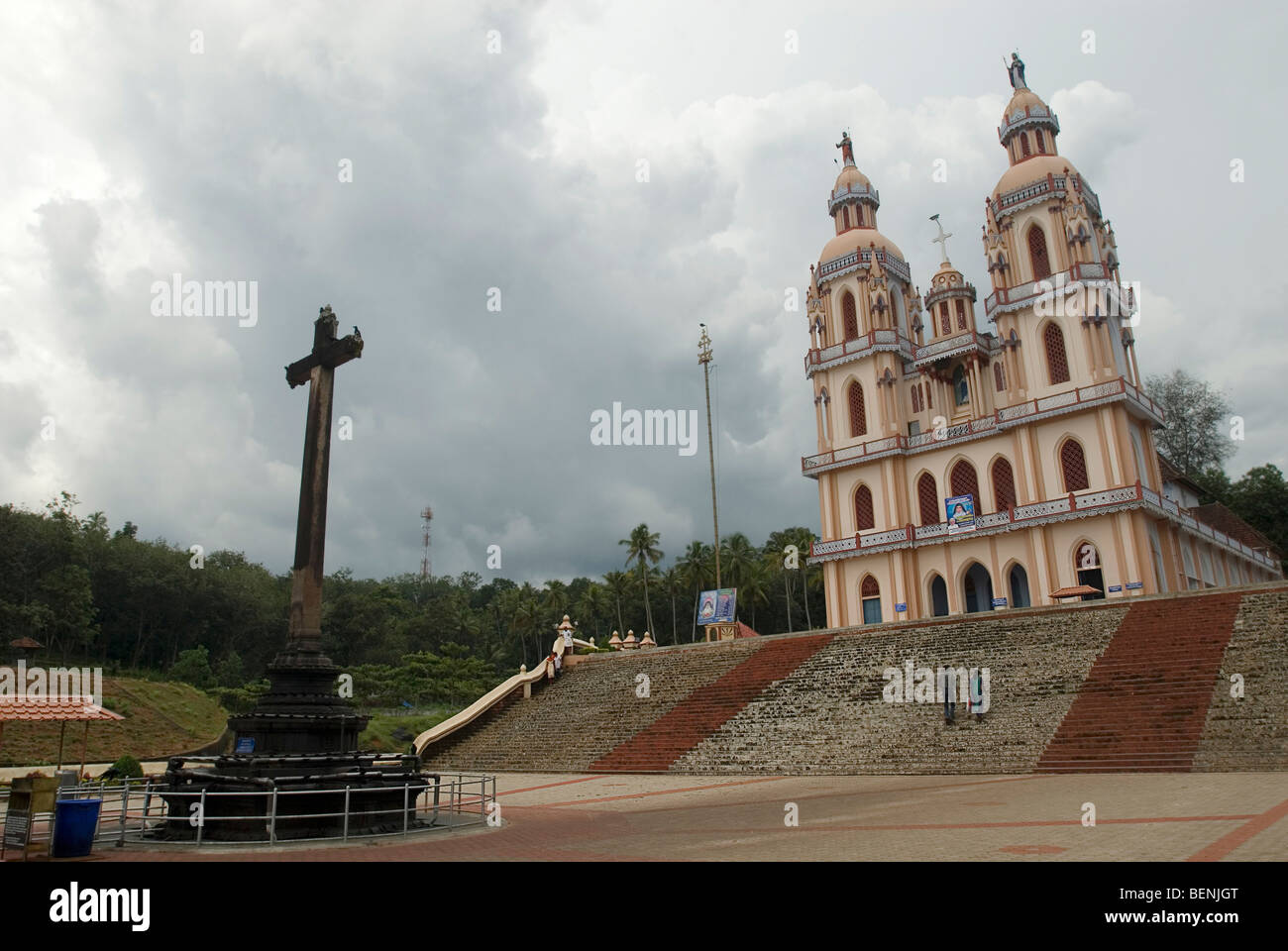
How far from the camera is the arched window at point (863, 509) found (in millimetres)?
42478

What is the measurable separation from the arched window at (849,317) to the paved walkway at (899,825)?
3150 cm

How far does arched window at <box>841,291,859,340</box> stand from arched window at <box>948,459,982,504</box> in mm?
9225

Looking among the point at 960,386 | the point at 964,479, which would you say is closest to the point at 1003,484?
the point at 964,479

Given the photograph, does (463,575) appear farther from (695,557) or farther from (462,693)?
(462,693)

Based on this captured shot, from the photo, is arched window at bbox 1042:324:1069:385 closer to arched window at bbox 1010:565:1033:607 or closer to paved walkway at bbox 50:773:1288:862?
arched window at bbox 1010:565:1033:607

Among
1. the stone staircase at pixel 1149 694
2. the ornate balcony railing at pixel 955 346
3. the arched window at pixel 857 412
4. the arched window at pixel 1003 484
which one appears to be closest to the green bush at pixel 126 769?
the stone staircase at pixel 1149 694

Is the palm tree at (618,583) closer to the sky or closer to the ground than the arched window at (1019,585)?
closer to the sky

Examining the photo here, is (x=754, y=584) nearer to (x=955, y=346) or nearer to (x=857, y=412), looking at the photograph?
(x=857, y=412)

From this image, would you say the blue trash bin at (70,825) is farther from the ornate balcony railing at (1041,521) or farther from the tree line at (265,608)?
the tree line at (265,608)

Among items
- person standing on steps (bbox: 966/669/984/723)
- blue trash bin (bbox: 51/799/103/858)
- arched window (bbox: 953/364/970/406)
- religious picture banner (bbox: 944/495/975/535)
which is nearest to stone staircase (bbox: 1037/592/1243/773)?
person standing on steps (bbox: 966/669/984/723)

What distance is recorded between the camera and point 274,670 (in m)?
12.4
